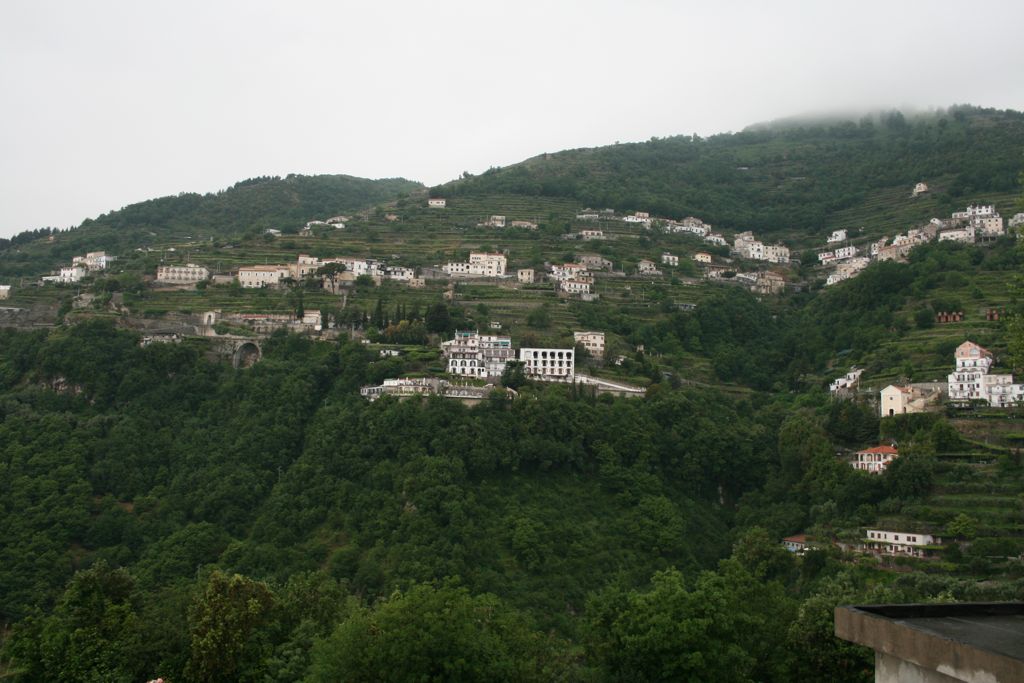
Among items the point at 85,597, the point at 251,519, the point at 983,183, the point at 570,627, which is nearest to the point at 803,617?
the point at 570,627

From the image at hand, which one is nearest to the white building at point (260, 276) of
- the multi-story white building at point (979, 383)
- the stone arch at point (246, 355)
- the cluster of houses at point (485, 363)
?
the stone arch at point (246, 355)

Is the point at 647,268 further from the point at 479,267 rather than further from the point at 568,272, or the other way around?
the point at 479,267

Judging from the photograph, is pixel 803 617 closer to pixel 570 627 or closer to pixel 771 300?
pixel 570 627

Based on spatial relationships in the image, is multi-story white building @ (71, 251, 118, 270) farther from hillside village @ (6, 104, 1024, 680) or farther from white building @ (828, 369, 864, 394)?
white building @ (828, 369, 864, 394)

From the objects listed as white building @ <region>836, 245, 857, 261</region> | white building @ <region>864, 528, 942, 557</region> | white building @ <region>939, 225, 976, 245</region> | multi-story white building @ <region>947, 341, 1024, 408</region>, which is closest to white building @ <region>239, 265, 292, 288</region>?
white building @ <region>864, 528, 942, 557</region>

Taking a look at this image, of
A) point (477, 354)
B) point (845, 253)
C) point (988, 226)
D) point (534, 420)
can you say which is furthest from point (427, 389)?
point (988, 226)

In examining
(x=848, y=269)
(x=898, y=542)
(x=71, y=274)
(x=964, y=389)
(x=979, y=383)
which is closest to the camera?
(x=898, y=542)
